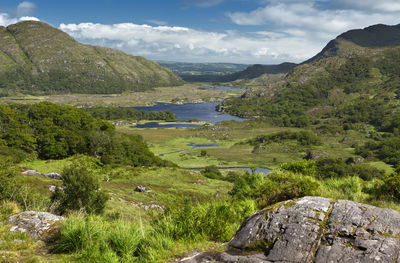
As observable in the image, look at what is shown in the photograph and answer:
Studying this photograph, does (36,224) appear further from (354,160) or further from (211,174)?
(354,160)

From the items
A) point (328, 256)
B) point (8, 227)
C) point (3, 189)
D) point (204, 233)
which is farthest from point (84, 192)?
point (328, 256)

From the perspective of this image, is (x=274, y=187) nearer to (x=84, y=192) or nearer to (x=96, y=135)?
(x=84, y=192)

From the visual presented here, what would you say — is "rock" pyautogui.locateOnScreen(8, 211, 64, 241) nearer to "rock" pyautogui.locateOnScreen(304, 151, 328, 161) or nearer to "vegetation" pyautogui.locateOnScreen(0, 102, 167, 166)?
"vegetation" pyautogui.locateOnScreen(0, 102, 167, 166)

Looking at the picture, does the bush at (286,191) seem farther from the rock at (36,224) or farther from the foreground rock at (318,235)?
the rock at (36,224)

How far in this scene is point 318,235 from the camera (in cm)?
764

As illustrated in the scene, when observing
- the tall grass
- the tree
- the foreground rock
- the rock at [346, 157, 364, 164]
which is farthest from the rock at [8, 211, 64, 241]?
the rock at [346, 157, 364, 164]

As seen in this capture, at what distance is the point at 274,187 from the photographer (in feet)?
40.4

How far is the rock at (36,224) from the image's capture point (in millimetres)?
10602

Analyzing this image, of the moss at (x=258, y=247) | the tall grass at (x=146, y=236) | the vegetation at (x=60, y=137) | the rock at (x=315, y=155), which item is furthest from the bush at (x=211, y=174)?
the moss at (x=258, y=247)

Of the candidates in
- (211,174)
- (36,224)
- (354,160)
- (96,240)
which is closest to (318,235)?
(96,240)

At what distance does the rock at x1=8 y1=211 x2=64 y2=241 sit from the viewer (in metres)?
10.6

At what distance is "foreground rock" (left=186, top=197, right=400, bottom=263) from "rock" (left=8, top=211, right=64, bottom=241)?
6597 mm

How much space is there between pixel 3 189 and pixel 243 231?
17354mm

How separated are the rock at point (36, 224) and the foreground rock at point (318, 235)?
21.6 feet
